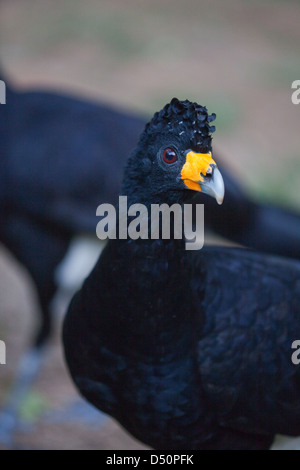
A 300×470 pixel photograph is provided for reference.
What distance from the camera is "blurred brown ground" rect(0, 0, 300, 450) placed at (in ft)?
14.5

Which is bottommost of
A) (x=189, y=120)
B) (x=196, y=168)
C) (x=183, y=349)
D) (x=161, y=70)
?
(x=183, y=349)

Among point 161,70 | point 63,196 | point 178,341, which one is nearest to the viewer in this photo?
point 178,341

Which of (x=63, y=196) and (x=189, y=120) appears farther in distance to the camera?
(x=63, y=196)

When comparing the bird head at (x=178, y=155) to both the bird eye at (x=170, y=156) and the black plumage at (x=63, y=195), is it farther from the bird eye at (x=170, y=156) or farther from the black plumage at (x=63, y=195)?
the black plumage at (x=63, y=195)

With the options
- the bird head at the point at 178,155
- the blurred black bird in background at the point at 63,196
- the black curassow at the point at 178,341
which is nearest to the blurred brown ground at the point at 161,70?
the blurred black bird in background at the point at 63,196

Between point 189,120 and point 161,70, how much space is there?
548 centimetres

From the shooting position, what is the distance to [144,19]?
27.4 ft

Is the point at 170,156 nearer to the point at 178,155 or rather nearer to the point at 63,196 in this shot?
the point at 178,155

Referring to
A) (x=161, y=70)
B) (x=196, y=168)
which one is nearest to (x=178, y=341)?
(x=196, y=168)

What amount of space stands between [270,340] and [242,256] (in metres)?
0.39

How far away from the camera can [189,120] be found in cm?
190

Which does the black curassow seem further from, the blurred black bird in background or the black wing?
the blurred black bird in background

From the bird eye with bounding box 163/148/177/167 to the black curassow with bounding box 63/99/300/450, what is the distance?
46 mm
